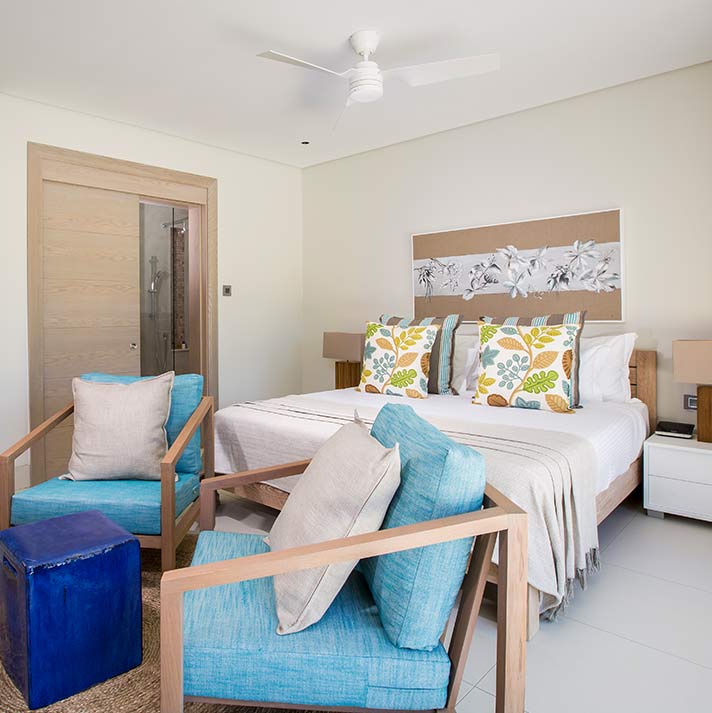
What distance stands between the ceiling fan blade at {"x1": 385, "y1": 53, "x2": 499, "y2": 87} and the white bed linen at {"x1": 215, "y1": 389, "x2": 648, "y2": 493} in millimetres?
1625

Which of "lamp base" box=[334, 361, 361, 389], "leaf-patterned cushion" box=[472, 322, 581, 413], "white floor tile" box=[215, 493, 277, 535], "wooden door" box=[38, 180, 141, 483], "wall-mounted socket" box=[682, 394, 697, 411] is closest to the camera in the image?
"white floor tile" box=[215, 493, 277, 535]

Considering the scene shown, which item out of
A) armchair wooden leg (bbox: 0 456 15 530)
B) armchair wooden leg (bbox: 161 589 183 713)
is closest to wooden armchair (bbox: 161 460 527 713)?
armchair wooden leg (bbox: 161 589 183 713)

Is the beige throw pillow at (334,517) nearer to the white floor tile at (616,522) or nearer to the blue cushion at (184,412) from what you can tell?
the blue cushion at (184,412)

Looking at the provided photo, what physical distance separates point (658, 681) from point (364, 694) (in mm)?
1032

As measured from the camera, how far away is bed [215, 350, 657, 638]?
195 centimetres

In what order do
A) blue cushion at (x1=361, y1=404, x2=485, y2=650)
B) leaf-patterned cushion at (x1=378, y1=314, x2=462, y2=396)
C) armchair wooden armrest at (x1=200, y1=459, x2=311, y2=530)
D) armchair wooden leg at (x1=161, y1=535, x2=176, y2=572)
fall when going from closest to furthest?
blue cushion at (x1=361, y1=404, x2=485, y2=650)
armchair wooden armrest at (x1=200, y1=459, x2=311, y2=530)
armchair wooden leg at (x1=161, y1=535, x2=176, y2=572)
leaf-patterned cushion at (x1=378, y1=314, x2=462, y2=396)

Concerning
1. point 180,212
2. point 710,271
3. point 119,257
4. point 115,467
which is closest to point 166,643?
point 115,467

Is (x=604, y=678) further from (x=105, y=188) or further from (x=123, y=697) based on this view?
(x=105, y=188)

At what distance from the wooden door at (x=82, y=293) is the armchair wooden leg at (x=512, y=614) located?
3.48 metres

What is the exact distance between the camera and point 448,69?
8.78ft

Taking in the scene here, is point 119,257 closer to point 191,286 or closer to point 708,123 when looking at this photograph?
point 191,286

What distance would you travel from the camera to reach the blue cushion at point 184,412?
9.11ft

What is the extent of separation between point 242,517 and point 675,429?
93.9 inches

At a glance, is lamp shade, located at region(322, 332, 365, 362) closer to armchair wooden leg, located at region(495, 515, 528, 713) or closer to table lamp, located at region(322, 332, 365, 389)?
table lamp, located at region(322, 332, 365, 389)
